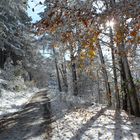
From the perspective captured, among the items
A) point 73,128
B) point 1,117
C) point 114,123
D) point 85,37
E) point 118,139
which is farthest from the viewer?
point 1,117

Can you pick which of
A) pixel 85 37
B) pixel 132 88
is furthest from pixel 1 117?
pixel 85 37

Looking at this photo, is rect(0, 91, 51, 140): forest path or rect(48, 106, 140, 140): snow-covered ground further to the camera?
rect(0, 91, 51, 140): forest path

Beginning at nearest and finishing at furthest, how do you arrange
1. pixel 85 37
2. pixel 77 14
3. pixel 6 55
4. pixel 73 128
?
1. pixel 77 14
2. pixel 85 37
3. pixel 73 128
4. pixel 6 55

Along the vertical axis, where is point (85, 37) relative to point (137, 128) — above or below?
above

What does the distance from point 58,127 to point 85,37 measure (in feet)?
19.0

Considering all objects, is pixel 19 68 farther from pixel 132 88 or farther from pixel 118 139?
pixel 118 139

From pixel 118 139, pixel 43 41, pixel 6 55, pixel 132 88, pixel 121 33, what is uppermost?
pixel 43 41

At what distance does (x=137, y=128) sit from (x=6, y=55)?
75.6 ft

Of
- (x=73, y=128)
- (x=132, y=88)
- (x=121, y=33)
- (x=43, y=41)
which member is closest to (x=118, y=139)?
Answer: (x=73, y=128)

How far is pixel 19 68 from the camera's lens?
116 ft

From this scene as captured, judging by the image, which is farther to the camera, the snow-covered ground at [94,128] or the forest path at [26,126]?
the forest path at [26,126]

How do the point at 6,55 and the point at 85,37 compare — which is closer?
the point at 85,37

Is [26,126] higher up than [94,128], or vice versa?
[26,126]

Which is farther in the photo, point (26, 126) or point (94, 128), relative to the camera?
point (26, 126)
